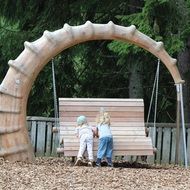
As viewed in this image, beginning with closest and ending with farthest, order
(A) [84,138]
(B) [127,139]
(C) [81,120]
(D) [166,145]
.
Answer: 1. (A) [84,138]
2. (C) [81,120]
3. (B) [127,139]
4. (D) [166,145]

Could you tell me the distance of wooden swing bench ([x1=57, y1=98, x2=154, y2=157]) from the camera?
408 inches

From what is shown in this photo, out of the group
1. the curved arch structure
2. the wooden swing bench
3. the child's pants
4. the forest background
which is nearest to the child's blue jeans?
the child's pants

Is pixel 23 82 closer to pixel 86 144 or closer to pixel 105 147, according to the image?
pixel 86 144

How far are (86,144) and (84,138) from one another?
0.38 ft

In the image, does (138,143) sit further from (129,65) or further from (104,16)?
(104,16)

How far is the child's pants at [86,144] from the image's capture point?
390 inches

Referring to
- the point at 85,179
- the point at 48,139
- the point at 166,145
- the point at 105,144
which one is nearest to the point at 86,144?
the point at 105,144

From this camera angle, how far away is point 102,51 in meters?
15.5

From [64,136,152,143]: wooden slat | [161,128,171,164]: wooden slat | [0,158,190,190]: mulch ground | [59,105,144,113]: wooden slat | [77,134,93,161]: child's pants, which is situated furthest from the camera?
[161,128,171,164]: wooden slat

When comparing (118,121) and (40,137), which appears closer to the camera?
(118,121)

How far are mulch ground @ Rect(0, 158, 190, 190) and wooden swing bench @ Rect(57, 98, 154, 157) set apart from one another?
1.36 metres

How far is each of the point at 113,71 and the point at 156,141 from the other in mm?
3375

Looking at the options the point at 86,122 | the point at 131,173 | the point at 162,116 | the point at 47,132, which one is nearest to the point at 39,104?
the point at 47,132

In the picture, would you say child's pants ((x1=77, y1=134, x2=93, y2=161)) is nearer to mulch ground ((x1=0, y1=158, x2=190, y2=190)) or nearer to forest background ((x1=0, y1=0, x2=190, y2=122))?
mulch ground ((x1=0, y1=158, x2=190, y2=190))
